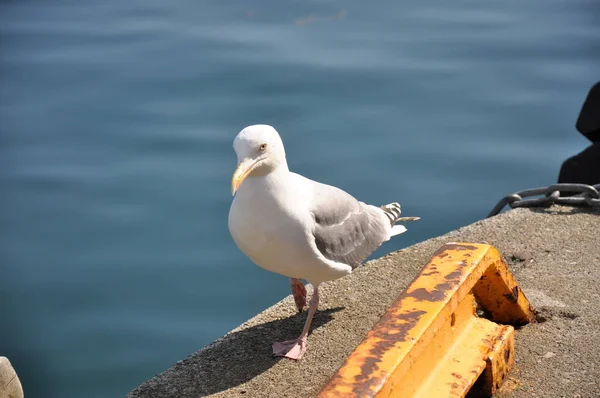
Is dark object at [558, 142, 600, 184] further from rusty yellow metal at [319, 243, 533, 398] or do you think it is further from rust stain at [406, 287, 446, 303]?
rust stain at [406, 287, 446, 303]

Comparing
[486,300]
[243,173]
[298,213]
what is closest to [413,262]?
[486,300]

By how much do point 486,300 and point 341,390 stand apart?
848mm

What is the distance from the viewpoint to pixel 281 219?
7.85 feet

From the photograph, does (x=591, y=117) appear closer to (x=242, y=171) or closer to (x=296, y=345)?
(x=296, y=345)

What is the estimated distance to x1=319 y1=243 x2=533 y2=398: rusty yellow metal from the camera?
6.22ft

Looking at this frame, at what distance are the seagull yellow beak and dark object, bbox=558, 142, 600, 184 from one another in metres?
2.23

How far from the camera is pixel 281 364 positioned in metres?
2.48

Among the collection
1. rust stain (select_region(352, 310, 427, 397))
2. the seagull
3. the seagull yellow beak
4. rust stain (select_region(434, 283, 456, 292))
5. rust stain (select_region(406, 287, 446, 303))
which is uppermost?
the seagull yellow beak

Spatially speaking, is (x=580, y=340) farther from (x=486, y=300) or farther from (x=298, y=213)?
(x=298, y=213)

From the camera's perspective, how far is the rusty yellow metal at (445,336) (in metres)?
1.90

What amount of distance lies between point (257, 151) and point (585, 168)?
7.40 ft

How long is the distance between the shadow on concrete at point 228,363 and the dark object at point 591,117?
2.25 meters

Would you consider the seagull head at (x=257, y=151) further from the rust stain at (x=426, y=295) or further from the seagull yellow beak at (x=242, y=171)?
the rust stain at (x=426, y=295)

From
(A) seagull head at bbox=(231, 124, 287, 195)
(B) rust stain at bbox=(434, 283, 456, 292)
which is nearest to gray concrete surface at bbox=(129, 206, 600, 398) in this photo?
(B) rust stain at bbox=(434, 283, 456, 292)
